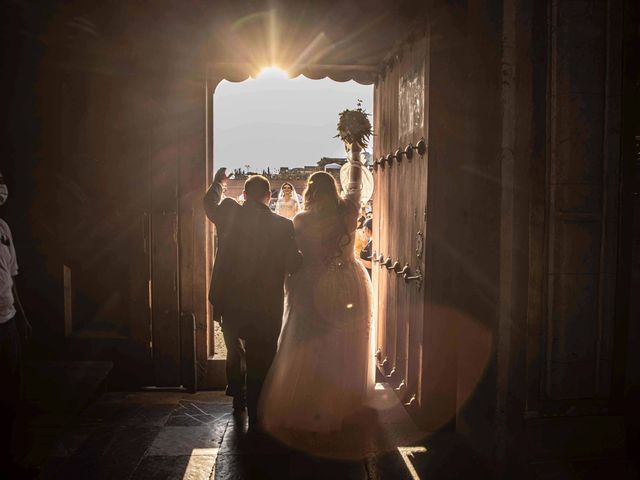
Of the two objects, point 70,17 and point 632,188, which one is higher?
point 70,17

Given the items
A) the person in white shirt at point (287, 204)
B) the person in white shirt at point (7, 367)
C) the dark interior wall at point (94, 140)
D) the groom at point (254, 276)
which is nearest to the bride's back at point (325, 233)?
the groom at point (254, 276)

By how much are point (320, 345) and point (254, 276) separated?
78 cm

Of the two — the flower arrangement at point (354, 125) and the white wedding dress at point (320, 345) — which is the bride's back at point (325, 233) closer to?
the white wedding dress at point (320, 345)

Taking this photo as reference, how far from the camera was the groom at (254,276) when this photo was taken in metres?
4.54

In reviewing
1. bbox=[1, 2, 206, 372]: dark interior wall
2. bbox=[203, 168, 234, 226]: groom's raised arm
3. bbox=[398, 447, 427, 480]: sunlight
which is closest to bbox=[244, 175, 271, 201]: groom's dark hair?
bbox=[203, 168, 234, 226]: groom's raised arm

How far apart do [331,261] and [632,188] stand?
2.26m

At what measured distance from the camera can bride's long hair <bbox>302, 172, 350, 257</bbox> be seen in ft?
15.3

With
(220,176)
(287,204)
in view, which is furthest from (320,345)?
(287,204)

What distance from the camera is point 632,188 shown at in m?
3.51

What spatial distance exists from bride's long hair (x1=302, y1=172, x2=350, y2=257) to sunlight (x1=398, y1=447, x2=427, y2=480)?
5.22 feet

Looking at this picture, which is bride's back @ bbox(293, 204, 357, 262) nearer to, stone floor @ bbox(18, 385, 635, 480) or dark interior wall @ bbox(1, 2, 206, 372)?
dark interior wall @ bbox(1, 2, 206, 372)

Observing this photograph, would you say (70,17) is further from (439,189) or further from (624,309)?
(624,309)

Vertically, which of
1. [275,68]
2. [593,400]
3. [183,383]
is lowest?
[183,383]

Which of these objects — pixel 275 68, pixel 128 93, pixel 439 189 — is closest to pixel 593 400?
pixel 439 189
